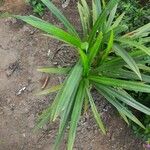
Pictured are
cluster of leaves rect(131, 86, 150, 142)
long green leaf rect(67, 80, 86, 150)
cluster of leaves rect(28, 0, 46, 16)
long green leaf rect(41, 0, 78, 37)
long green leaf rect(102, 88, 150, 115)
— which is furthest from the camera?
cluster of leaves rect(28, 0, 46, 16)

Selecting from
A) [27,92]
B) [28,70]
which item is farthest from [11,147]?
[28,70]

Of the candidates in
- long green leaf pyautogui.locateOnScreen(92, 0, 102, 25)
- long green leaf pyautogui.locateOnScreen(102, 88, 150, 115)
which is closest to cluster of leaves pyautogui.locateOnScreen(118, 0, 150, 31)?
long green leaf pyautogui.locateOnScreen(92, 0, 102, 25)

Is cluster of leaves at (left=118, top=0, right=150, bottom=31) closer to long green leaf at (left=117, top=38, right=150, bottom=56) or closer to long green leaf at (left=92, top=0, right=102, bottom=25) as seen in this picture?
long green leaf at (left=92, top=0, right=102, bottom=25)

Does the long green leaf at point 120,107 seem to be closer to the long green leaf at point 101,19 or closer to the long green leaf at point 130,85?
the long green leaf at point 130,85

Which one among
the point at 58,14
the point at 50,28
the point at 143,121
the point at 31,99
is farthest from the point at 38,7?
the point at 143,121

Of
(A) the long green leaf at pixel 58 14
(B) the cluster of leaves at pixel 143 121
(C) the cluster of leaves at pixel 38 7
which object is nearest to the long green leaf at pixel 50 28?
(A) the long green leaf at pixel 58 14

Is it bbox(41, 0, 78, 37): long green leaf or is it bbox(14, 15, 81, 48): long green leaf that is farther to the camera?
bbox(41, 0, 78, 37): long green leaf
